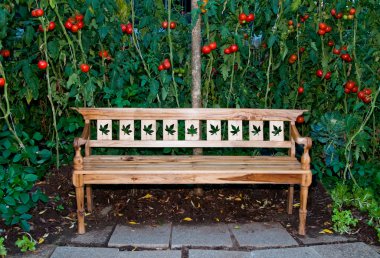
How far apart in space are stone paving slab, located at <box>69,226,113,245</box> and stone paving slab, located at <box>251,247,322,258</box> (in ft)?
3.47

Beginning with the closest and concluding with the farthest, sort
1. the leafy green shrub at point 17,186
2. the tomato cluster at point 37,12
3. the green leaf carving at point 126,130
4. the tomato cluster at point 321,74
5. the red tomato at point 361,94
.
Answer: the leafy green shrub at point 17,186, the tomato cluster at point 37,12, the green leaf carving at point 126,130, the red tomato at point 361,94, the tomato cluster at point 321,74

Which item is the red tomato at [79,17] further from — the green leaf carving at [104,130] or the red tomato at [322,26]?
the red tomato at [322,26]

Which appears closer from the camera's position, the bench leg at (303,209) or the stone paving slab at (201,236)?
the stone paving slab at (201,236)

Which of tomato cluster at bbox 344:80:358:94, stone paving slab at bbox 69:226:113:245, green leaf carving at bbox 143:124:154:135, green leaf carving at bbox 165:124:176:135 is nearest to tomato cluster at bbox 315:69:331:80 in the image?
tomato cluster at bbox 344:80:358:94

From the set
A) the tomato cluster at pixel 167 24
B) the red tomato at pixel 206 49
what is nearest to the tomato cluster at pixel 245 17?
the red tomato at pixel 206 49

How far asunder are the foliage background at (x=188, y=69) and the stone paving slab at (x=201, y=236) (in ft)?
3.75

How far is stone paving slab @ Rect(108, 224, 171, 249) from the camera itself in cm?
346

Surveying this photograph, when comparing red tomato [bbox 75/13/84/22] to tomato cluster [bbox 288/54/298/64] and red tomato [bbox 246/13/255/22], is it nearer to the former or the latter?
red tomato [bbox 246/13/255/22]

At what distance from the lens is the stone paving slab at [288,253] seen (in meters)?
3.29

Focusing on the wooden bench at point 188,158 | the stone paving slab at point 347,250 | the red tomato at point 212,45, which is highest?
the red tomato at point 212,45

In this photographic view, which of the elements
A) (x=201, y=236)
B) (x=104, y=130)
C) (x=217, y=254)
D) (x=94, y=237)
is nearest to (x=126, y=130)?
(x=104, y=130)

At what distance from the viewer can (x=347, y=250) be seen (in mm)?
3383

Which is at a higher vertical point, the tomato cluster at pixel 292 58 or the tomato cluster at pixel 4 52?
the tomato cluster at pixel 4 52

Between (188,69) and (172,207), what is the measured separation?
1252 millimetres
